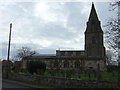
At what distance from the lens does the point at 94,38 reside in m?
83.0

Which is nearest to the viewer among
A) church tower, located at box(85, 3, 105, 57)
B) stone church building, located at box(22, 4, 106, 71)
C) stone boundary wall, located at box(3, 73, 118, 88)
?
stone boundary wall, located at box(3, 73, 118, 88)

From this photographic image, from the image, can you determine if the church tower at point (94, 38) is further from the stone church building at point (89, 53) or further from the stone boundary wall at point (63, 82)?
the stone boundary wall at point (63, 82)

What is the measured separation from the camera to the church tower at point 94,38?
81.7m

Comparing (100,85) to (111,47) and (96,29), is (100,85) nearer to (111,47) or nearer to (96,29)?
(111,47)

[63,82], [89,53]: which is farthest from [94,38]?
[63,82]

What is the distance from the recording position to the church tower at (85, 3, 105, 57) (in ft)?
268

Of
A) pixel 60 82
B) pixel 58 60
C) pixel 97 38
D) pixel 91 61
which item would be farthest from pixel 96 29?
pixel 60 82

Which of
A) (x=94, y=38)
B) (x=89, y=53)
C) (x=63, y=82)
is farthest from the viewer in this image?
(x=94, y=38)

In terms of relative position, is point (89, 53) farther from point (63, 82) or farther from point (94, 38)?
point (63, 82)

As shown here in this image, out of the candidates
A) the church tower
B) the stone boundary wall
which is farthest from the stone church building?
the stone boundary wall

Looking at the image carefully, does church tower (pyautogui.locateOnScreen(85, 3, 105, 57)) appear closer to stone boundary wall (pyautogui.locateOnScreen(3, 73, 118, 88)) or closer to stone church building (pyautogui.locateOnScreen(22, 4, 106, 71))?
stone church building (pyautogui.locateOnScreen(22, 4, 106, 71))

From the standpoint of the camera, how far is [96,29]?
275 ft

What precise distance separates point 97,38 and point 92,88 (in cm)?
6709

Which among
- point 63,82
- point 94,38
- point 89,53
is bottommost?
point 63,82
